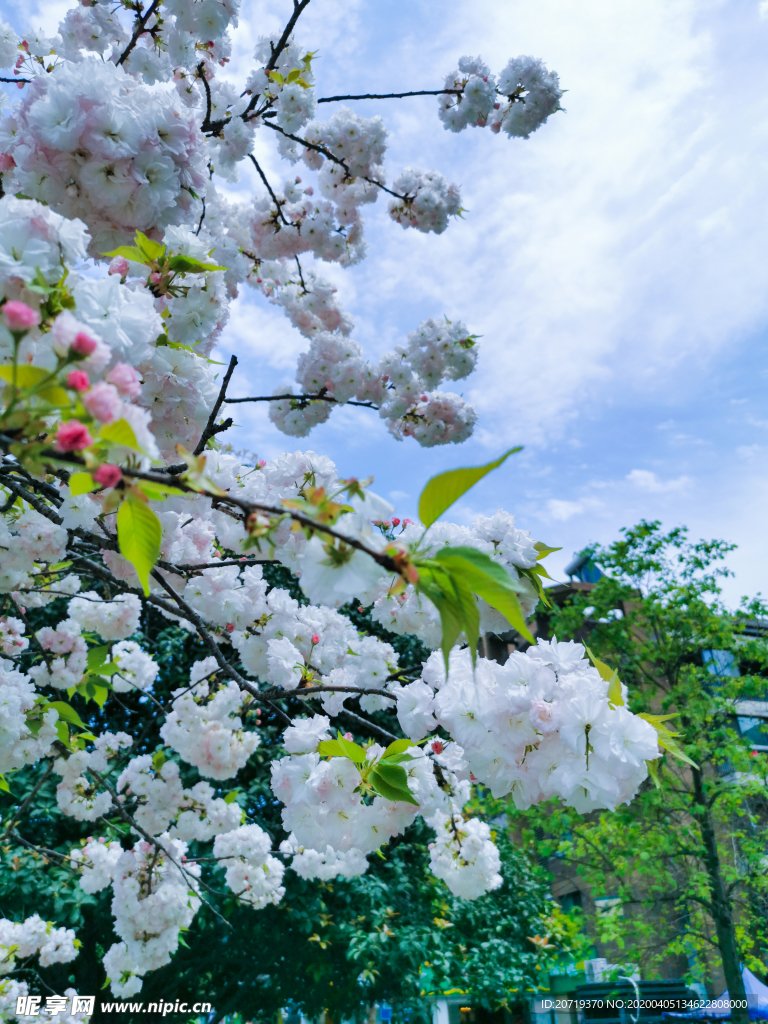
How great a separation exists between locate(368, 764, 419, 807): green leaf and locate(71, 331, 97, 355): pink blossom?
980 mm

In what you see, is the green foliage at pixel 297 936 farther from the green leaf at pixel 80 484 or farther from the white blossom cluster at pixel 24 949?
the green leaf at pixel 80 484

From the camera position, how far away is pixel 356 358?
5.13 metres

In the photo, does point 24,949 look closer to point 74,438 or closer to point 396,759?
point 396,759

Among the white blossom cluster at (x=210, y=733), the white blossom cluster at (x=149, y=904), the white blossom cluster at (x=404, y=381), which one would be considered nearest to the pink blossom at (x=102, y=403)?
the white blossom cluster at (x=210, y=733)

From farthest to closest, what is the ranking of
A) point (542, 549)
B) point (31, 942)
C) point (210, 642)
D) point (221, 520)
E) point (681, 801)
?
point (681, 801), point (31, 942), point (221, 520), point (210, 642), point (542, 549)

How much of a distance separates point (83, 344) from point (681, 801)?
1194 centimetres

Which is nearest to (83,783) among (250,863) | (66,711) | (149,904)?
(149,904)

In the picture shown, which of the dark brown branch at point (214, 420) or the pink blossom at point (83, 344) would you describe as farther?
the dark brown branch at point (214, 420)

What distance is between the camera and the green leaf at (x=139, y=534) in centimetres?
76

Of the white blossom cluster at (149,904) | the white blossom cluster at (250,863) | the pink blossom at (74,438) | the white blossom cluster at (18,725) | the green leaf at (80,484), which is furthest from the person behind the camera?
the white blossom cluster at (250,863)

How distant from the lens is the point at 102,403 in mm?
632

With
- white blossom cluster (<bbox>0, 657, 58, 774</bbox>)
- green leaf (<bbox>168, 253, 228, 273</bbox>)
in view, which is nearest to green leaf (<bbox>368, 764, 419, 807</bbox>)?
green leaf (<bbox>168, 253, 228, 273</bbox>)

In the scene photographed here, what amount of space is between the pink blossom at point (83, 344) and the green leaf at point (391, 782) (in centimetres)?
98

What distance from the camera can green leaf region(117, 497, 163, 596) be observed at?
2.50ft
